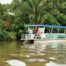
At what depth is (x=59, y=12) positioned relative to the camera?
3866 cm

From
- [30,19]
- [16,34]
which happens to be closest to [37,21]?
[30,19]

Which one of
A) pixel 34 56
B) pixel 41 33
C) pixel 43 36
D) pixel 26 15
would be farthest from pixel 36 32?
pixel 34 56

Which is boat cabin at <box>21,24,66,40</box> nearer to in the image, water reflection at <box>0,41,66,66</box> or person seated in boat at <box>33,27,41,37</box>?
person seated in boat at <box>33,27,41,37</box>

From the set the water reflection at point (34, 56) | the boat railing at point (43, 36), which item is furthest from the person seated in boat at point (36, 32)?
the water reflection at point (34, 56)

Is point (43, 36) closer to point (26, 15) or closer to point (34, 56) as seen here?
point (26, 15)

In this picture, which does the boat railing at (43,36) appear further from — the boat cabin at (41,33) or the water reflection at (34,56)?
the water reflection at (34,56)

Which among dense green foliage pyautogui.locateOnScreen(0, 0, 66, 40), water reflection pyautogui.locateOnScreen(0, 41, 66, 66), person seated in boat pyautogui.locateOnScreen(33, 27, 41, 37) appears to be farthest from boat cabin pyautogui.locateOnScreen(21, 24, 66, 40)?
water reflection pyautogui.locateOnScreen(0, 41, 66, 66)

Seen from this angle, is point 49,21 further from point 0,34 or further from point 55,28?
point 0,34

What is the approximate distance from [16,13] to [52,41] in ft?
26.6

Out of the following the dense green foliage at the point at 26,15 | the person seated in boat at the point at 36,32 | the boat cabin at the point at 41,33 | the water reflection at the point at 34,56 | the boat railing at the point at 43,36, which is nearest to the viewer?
the water reflection at the point at 34,56

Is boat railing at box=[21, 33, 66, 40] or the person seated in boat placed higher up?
the person seated in boat

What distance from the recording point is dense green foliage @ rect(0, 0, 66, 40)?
115 ft

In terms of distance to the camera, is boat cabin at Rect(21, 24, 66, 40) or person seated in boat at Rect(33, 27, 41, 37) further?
person seated in boat at Rect(33, 27, 41, 37)

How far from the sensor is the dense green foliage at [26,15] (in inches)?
1382
